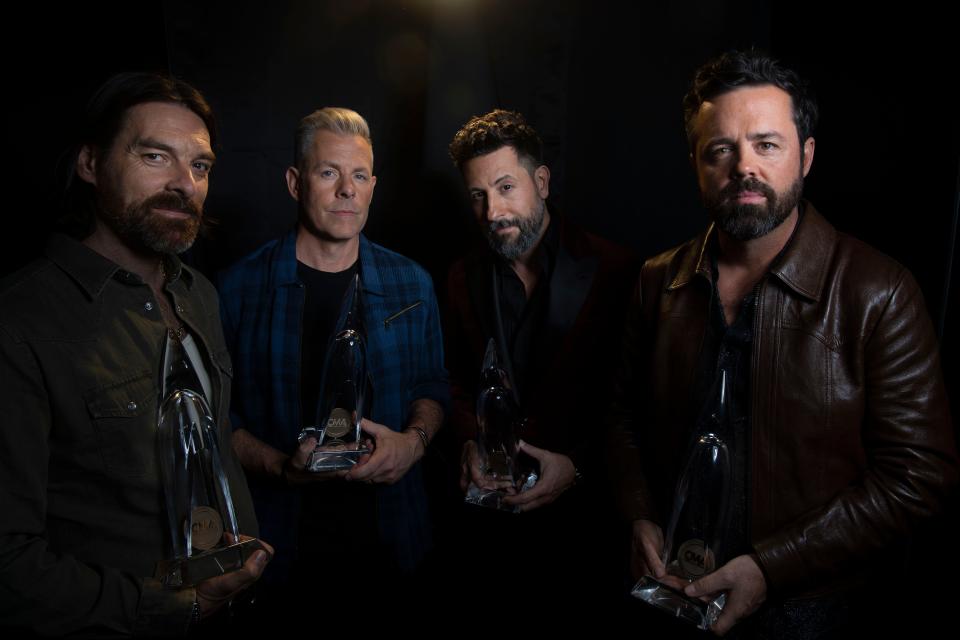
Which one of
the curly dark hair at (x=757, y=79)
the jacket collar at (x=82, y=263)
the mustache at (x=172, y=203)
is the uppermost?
the curly dark hair at (x=757, y=79)

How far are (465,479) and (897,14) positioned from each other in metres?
2.40

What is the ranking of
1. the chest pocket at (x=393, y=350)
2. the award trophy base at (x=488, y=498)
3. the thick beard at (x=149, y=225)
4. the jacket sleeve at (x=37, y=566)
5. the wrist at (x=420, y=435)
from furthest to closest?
the chest pocket at (x=393, y=350) < the wrist at (x=420, y=435) < the award trophy base at (x=488, y=498) < the thick beard at (x=149, y=225) < the jacket sleeve at (x=37, y=566)

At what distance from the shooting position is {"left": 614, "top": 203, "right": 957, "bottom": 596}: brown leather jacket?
1829mm

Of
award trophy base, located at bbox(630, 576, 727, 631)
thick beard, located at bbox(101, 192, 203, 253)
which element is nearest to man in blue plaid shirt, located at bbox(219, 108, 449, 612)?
thick beard, located at bbox(101, 192, 203, 253)

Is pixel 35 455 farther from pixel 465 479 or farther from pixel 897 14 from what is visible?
pixel 897 14

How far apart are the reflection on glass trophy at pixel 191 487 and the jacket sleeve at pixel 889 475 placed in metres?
1.47

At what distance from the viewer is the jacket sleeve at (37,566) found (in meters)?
1.54

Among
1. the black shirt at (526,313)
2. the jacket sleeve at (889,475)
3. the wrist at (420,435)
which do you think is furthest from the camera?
the black shirt at (526,313)

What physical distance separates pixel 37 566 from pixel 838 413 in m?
2.13

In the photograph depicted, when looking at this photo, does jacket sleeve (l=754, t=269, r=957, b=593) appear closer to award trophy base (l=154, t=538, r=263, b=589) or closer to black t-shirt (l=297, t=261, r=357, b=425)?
award trophy base (l=154, t=538, r=263, b=589)

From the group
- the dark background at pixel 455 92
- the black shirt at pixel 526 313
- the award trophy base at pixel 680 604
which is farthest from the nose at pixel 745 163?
the award trophy base at pixel 680 604

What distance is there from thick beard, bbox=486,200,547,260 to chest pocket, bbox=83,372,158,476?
152cm

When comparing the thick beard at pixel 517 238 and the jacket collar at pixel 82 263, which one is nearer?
the jacket collar at pixel 82 263

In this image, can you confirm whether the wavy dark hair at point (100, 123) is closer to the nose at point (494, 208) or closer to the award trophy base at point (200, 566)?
the award trophy base at point (200, 566)
